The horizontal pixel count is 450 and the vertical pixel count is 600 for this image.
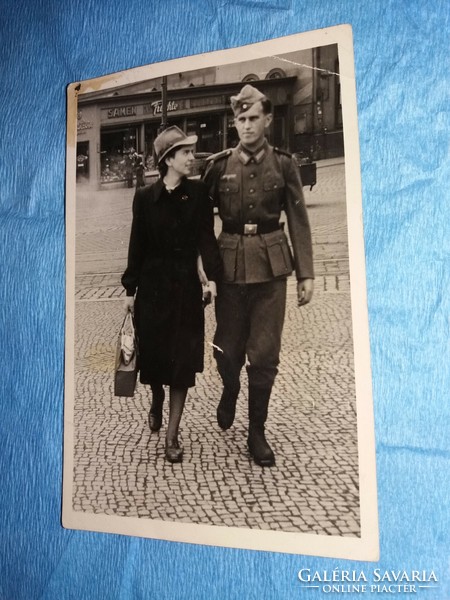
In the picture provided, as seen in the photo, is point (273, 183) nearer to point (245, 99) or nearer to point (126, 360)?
point (245, 99)

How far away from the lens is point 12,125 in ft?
3.03

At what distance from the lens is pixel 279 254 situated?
2.39ft

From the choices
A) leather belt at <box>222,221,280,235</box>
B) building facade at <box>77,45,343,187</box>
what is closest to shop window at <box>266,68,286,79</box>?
building facade at <box>77,45,343,187</box>

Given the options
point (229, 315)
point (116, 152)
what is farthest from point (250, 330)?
point (116, 152)

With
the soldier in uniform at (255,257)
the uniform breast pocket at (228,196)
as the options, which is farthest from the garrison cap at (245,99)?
the uniform breast pocket at (228,196)

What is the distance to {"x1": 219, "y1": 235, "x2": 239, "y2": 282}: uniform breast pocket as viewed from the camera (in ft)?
2.43

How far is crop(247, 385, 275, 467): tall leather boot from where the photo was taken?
28.1 inches

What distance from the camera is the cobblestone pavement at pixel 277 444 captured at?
689mm

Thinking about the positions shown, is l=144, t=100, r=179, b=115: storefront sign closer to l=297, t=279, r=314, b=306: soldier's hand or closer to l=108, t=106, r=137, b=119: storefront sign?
l=108, t=106, r=137, b=119: storefront sign

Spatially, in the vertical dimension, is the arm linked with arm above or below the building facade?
below

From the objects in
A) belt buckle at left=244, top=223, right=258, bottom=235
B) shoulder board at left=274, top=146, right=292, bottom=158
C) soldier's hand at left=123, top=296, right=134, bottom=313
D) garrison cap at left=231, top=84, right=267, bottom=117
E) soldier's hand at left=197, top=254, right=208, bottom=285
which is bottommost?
soldier's hand at left=123, top=296, right=134, bottom=313

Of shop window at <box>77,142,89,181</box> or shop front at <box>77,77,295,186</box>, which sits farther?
shop window at <box>77,142,89,181</box>

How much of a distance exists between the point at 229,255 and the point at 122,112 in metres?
0.31

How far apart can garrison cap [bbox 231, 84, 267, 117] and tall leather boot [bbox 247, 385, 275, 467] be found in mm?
402
